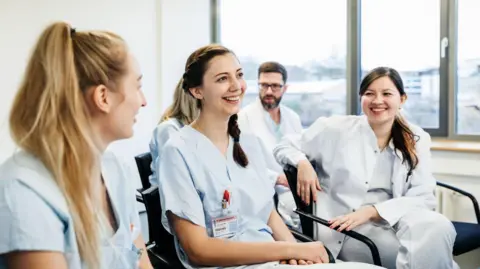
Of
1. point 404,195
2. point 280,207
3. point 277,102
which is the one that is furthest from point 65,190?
point 277,102

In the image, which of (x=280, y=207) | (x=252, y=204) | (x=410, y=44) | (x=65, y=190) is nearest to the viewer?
(x=65, y=190)

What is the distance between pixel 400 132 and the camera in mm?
2236

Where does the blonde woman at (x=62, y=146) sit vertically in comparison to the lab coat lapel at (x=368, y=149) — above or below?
above

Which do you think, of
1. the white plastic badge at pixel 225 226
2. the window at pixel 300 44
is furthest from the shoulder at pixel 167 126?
the window at pixel 300 44

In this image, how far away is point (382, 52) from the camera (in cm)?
383

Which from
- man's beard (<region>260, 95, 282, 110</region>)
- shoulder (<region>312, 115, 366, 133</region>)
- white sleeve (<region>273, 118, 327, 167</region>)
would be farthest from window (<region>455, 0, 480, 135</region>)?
white sleeve (<region>273, 118, 327, 167</region>)

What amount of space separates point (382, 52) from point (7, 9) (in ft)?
9.00

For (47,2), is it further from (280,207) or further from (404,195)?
(404,195)

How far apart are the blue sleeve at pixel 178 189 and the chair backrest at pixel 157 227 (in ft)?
0.55

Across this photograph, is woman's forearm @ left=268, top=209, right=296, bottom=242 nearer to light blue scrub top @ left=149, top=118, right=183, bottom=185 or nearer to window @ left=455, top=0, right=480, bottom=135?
light blue scrub top @ left=149, top=118, right=183, bottom=185

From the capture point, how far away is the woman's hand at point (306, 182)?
6.86ft

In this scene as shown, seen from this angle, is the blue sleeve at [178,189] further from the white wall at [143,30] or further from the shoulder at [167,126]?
the white wall at [143,30]

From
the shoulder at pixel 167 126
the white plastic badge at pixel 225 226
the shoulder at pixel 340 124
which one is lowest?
the white plastic badge at pixel 225 226

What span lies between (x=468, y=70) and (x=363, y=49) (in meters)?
0.81
